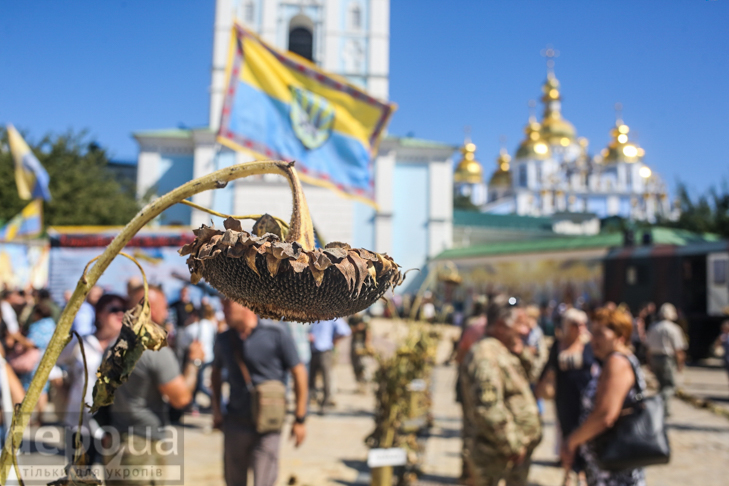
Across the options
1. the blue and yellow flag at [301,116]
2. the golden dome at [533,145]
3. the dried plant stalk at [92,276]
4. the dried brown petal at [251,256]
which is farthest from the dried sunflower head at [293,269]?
the golden dome at [533,145]

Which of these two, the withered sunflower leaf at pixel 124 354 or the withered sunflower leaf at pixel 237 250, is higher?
the withered sunflower leaf at pixel 237 250

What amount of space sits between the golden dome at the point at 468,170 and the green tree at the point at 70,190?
201 ft

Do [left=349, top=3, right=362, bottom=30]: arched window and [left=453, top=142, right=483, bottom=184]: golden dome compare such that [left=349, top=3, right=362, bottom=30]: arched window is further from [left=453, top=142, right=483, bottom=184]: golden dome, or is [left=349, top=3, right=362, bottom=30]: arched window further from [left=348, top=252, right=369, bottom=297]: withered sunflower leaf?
[left=453, top=142, right=483, bottom=184]: golden dome

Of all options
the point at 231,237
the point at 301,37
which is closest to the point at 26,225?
the point at 231,237

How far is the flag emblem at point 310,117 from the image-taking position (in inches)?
292

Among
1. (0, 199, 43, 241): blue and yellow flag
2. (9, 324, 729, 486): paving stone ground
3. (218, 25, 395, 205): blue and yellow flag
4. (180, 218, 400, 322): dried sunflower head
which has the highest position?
(218, 25, 395, 205): blue and yellow flag

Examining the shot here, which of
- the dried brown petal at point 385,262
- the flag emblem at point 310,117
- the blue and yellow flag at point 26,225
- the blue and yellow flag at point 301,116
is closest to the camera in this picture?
the dried brown petal at point 385,262

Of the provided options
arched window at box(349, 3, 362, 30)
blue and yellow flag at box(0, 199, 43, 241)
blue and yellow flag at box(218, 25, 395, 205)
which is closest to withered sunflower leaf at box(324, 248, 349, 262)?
blue and yellow flag at box(218, 25, 395, 205)

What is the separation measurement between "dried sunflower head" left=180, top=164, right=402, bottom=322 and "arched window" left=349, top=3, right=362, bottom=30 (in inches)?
1274

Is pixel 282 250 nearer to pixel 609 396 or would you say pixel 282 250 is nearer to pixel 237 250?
pixel 237 250

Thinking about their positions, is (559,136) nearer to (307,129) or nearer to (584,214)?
(584,214)

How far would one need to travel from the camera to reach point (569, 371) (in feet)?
14.7

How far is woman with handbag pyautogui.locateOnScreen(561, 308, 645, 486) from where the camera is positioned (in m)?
3.40

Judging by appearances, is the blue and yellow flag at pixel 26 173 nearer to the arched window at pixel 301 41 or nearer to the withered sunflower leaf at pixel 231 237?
the withered sunflower leaf at pixel 231 237
